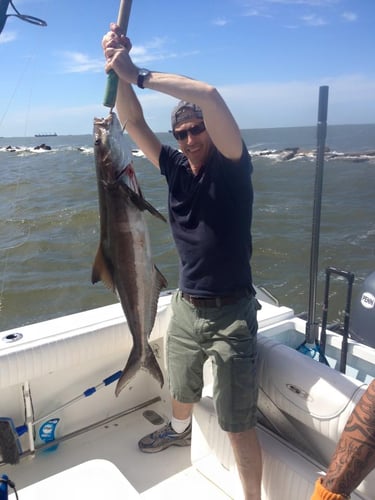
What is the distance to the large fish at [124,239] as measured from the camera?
223cm

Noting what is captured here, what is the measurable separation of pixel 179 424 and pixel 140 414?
667 millimetres

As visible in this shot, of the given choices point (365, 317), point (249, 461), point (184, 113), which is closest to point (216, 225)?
point (184, 113)

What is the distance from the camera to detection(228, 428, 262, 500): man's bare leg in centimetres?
252

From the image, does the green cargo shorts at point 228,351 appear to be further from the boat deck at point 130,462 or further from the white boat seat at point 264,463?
the boat deck at point 130,462

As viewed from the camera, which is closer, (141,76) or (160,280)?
(141,76)

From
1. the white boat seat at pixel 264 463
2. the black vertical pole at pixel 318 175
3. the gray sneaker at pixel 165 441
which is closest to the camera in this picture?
the white boat seat at pixel 264 463

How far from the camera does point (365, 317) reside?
4.36 meters

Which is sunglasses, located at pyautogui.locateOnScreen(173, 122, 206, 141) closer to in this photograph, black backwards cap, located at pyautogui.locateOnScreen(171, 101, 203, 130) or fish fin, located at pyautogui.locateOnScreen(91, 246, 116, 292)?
black backwards cap, located at pyautogui.locateOnScreen(171, 101, 203, 130)

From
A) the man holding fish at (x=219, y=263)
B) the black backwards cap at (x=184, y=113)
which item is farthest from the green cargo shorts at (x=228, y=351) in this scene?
the black backwards cap at (x=184, y=113)

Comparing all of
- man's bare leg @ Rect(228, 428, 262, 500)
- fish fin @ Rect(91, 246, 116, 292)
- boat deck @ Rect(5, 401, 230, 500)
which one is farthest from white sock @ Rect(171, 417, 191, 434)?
fish fin @ Rect(91, 246, 116, 292)

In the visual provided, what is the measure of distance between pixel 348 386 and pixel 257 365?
21.1 inches

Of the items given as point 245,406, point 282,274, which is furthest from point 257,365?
point 282,274

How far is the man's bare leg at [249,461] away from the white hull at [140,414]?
88 mm

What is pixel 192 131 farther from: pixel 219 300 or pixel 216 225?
pixel 219 300
